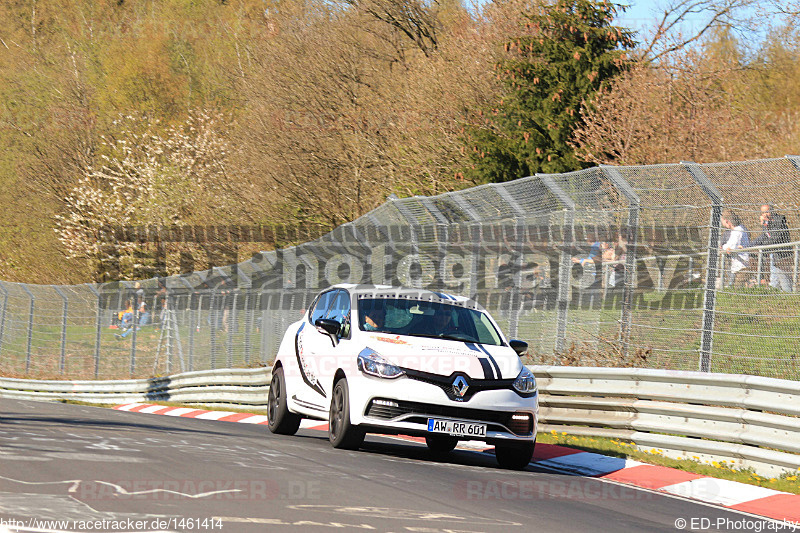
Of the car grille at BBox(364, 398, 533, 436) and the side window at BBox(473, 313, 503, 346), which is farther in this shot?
the side window at BBox(473, 313, 503, 346)

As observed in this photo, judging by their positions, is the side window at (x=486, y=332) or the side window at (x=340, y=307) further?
the side window at (x=340, y=307)

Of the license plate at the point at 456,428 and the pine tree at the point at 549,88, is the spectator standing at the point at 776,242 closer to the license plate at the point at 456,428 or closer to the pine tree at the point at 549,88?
the license plate at the point at 456,428

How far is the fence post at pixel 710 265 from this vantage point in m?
10.7

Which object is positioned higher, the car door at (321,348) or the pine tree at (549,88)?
the pine tree at (549,88)

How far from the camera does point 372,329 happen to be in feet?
34.0

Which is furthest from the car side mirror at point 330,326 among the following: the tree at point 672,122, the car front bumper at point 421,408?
the tree at point 672,122

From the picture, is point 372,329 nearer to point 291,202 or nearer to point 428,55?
point 291,202

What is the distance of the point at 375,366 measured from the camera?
962 cm

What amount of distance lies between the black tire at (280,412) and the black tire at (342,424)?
174 centimetres

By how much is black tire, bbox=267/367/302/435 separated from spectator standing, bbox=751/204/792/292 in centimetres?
510

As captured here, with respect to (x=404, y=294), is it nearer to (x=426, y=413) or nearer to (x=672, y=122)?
(x=426, y=413)

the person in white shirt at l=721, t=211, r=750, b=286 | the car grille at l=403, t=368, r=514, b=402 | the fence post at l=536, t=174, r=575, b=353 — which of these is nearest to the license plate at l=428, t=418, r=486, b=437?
the car grille at l=403, t=368, r=514, b=402

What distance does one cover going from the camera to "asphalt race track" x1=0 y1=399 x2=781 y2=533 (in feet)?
19.6

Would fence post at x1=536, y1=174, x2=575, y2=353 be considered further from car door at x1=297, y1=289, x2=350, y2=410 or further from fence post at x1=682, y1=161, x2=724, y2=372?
car door at x1=297, y1=289, x2=350, y2=410
